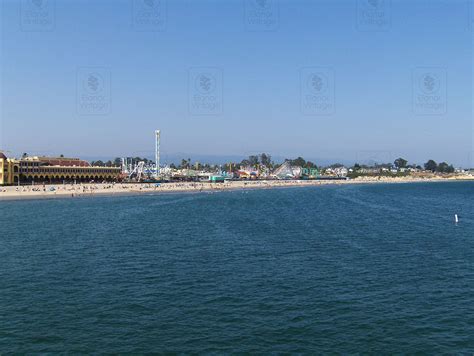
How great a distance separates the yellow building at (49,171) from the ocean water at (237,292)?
91.5 meters

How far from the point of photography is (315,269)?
106ft

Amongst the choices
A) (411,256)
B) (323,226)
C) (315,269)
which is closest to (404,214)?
(323,226)

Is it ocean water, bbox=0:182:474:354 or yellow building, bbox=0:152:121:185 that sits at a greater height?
yellow building, bbox=0:152:121:185

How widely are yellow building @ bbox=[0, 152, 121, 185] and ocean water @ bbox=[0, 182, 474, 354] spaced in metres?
91.5

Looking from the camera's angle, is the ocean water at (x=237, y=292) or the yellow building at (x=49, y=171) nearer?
the ocean water at (x=237, y=292)

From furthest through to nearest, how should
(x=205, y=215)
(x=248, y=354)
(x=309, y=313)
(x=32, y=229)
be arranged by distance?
1. (x=205, y=215)
2. (x=32, y=229)
3. (x=309, y=313)
4. (x=248, y=354)

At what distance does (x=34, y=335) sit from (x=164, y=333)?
585cm

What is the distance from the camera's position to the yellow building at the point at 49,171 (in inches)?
5251

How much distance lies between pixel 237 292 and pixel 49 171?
139 m

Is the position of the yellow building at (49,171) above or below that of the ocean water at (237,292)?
above

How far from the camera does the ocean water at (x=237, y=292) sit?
784 inches

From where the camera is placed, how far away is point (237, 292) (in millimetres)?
26719

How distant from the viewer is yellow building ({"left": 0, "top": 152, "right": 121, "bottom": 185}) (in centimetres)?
13338

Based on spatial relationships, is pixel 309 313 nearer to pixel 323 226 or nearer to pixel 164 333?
pixel 164 333
